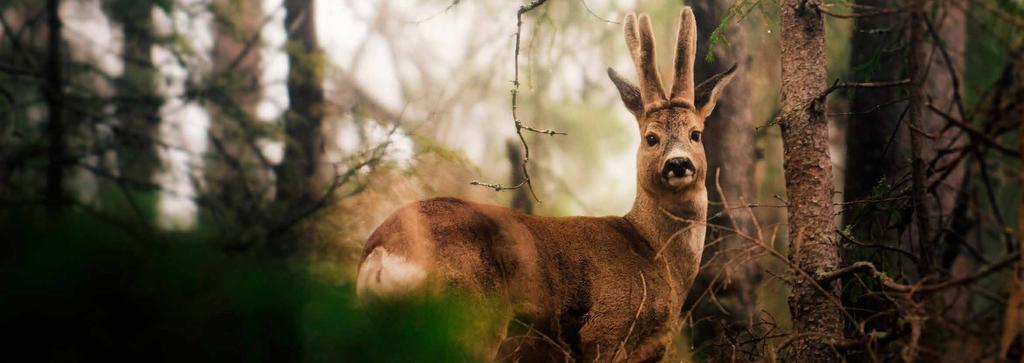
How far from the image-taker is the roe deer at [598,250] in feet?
11.6

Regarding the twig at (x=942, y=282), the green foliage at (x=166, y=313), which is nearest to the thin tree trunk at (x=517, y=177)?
the twig at (x=942, y=282)

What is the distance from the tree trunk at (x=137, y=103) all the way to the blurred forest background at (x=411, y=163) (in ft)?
0.07

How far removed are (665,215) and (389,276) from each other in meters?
1.48

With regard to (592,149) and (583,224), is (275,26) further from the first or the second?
(583,224)

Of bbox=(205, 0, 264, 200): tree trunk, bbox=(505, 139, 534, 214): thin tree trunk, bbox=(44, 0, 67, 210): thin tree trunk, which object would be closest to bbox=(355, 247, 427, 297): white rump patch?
bbox=(44, 0, 67, 210): thin tree trunk

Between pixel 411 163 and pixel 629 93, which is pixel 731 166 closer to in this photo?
pixel 629 93

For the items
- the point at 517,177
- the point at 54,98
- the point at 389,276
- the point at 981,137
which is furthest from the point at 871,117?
the point at 54,98

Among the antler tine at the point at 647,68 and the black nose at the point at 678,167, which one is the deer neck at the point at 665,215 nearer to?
the black nose at the point at 678,167

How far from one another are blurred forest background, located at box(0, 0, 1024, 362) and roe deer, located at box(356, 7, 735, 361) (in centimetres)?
21

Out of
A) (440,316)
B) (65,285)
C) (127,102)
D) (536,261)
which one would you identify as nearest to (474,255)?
(536,261)

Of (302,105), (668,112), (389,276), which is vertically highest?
(302,105)

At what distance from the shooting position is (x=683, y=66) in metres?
4.03

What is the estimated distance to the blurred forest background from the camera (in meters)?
2.30

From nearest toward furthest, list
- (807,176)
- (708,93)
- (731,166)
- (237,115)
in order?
(807,176) < (708,93) < (731,166) < (237,115)
